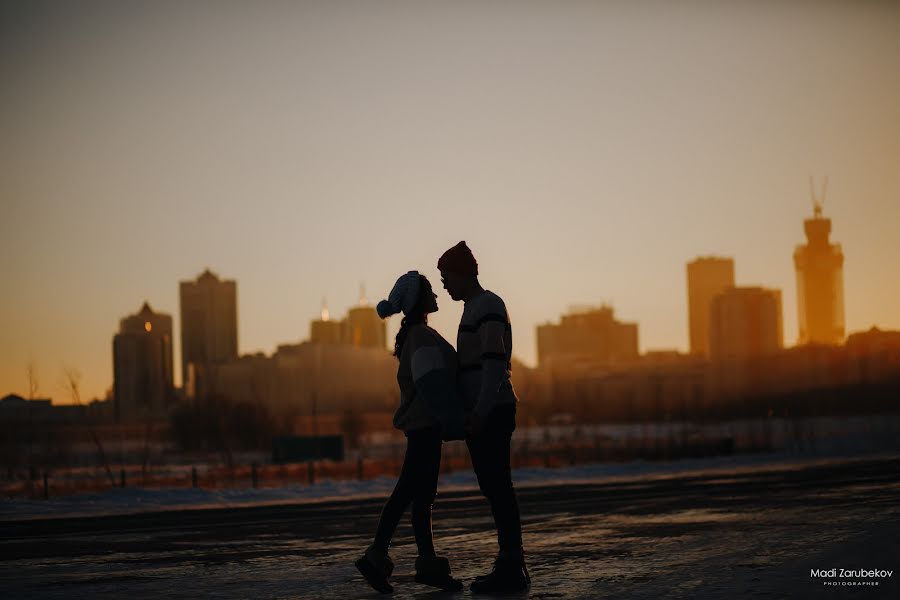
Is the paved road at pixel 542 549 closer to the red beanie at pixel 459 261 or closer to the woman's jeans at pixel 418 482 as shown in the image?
the woman's jeans at pixel 418 482

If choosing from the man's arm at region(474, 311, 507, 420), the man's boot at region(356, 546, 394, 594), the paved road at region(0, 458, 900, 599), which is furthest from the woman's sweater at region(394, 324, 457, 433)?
the paved road at region(0, 458, 900, 599)

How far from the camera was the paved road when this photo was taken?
8266mm

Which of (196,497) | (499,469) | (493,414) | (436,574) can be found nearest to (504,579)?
(436,574)

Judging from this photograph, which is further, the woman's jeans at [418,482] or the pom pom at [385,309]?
the pom pom at [385,309]

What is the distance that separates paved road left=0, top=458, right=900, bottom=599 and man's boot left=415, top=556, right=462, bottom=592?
0.45 feet

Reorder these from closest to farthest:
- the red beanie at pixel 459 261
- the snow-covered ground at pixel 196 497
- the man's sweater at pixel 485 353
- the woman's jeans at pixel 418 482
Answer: the man's sweater at pixel 485 353
the woman's jeans at pixel 418 482
the red beanie at pixel 459 261
the snow-covered ground at pixel 196 497

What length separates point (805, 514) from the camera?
13.8 meters

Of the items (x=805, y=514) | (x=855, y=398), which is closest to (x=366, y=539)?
(x=805, y=514)

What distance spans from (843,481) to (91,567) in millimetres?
16206

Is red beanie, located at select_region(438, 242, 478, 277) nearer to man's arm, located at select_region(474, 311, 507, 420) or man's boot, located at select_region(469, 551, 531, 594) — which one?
man's arm, located at select_region(474, 311, 507, 420)

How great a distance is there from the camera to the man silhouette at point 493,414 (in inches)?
322

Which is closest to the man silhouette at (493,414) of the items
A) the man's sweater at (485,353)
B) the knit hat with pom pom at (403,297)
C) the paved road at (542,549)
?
the man's sweater at (485,353)

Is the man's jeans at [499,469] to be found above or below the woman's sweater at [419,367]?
below

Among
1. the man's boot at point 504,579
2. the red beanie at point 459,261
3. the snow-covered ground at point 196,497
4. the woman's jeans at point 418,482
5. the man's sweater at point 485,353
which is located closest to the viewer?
the man's boot at point 504,579
